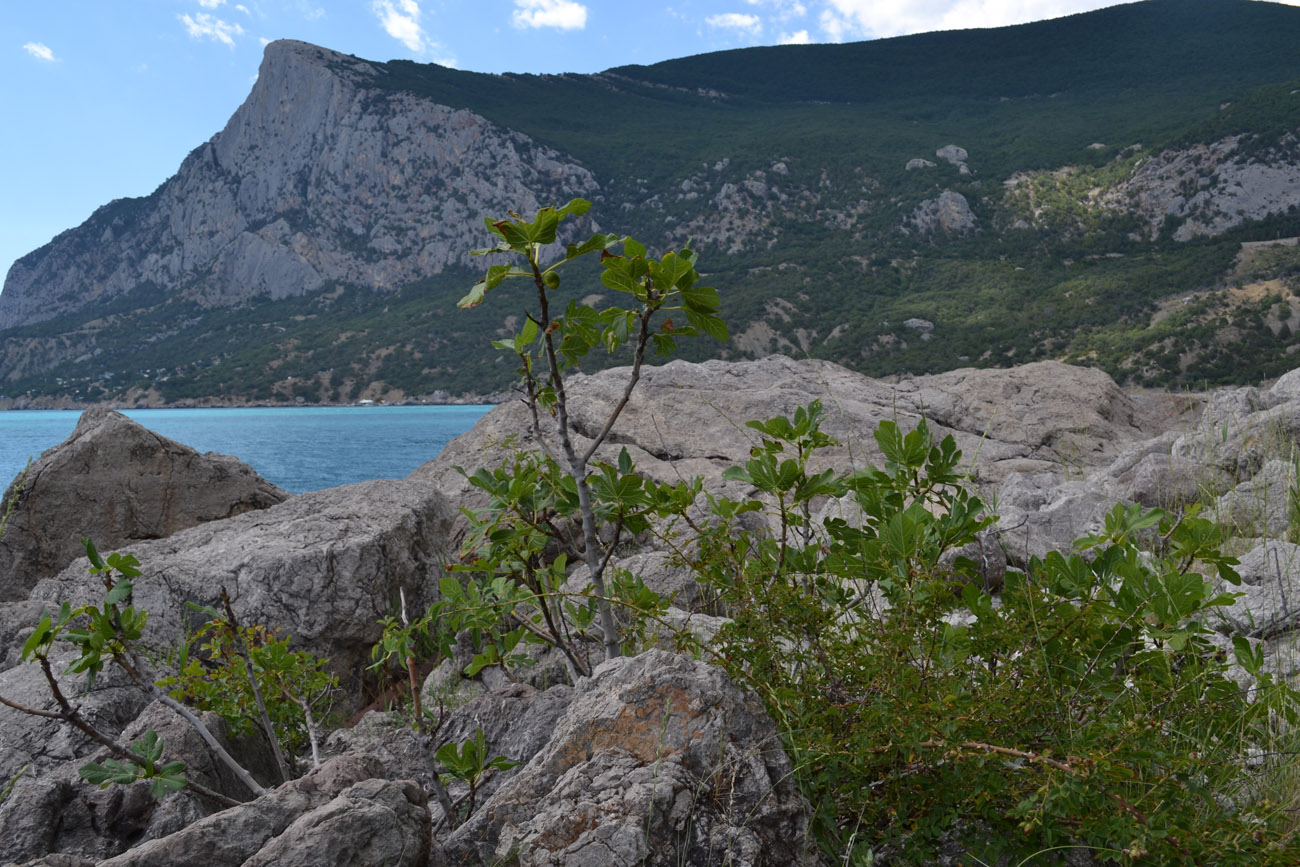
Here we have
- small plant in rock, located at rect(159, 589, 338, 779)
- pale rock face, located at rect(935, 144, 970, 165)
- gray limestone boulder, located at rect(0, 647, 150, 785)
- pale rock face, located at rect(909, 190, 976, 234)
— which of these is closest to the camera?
small plant in rock, located at rect(159, 589, 338, 779)

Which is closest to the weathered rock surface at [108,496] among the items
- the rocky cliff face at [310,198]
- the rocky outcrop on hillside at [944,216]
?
the rocky outcrop on hillside at [944,216]

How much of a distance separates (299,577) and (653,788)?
3468 mm

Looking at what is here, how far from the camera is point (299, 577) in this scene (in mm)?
4297

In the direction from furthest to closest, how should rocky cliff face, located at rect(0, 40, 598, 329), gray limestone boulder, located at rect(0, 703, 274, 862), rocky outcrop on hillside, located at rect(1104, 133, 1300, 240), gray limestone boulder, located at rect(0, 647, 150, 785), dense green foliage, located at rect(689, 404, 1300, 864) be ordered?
rocky cliff face, located at rect(0, 40, 598, 329) < rocky outcrop on hillside, located at rect(1104, 133, 1300, 240) < gray limestone boulder, located at rect(0, 647, 150, 785) < gray limestone boulder, located at rect(0, 703, 274, 862) < dense green foliage, located at rect(689, 404, 1300, 864)

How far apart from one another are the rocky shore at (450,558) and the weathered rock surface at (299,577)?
0.02 meters

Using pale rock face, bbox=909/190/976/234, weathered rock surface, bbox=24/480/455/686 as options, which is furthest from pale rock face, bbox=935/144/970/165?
weathered rock surface, bbox=24/480/455/686

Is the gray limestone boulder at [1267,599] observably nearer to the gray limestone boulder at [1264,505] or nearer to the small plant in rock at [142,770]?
the gray limestone boulder at [1264,505]

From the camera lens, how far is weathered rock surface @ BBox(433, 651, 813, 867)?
4.65 feet

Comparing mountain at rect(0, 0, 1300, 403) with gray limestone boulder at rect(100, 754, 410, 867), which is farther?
mountain at rect(0, 0, 1300, 403)

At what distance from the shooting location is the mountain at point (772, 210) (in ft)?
144

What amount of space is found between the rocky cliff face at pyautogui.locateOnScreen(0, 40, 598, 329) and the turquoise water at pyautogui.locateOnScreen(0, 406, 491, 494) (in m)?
24.8

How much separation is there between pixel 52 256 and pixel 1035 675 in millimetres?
157432

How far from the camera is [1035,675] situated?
1659 mm

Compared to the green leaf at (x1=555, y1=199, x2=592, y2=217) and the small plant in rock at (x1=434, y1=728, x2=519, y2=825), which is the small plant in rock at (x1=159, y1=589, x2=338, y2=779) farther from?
the green leaf at (x1=555, y1=199, x2=592, y2=217)
